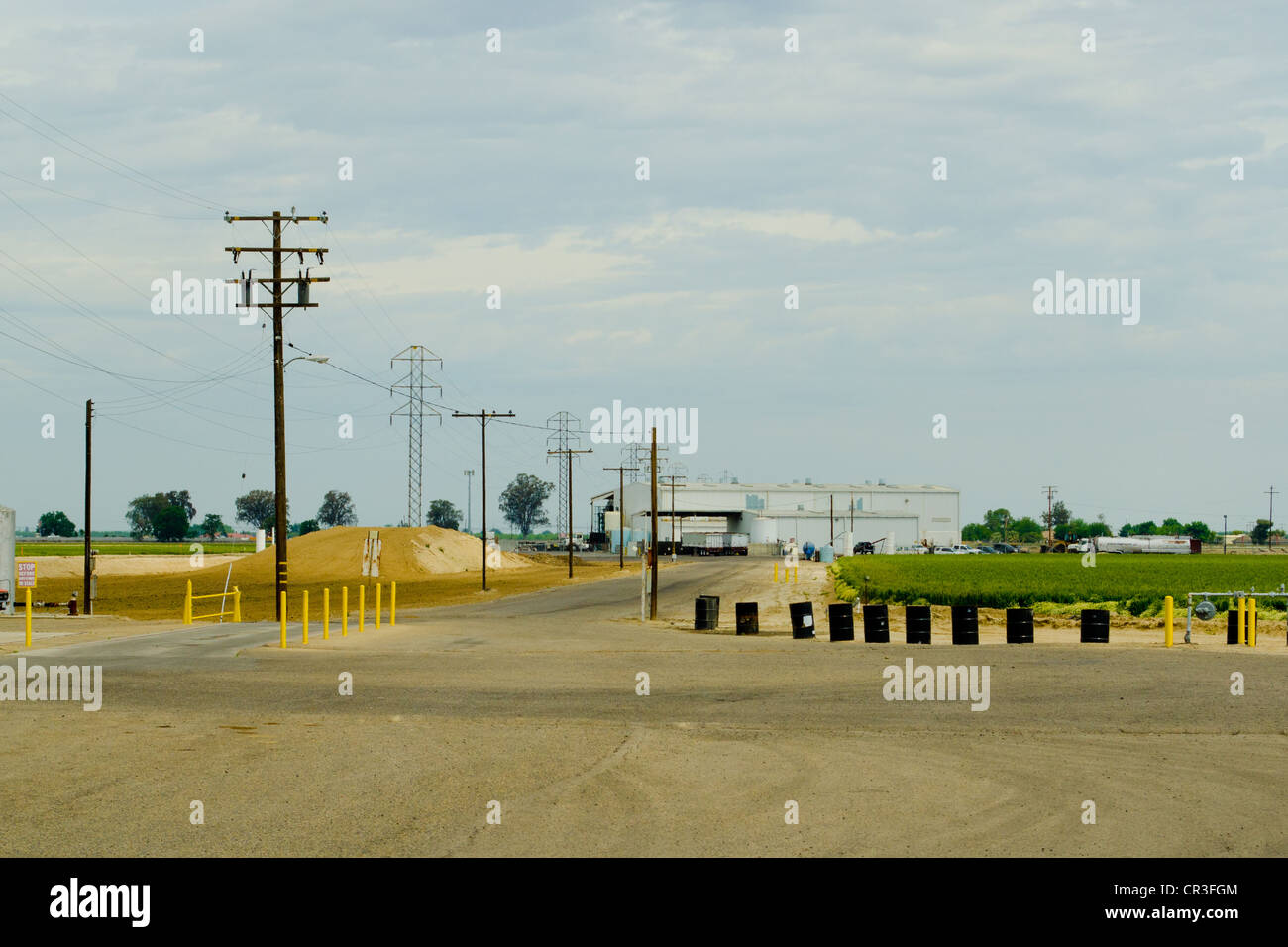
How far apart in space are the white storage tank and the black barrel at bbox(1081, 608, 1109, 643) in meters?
128

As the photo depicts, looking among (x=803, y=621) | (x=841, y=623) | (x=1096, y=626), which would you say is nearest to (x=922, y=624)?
(x=841, y=623)

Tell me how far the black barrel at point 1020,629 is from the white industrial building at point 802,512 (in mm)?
125458

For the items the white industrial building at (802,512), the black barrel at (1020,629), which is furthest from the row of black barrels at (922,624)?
the white industrial building at (802,512)

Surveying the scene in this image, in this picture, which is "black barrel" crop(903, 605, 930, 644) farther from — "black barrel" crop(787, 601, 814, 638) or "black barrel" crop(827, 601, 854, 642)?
"black barrel" crop(787, 601, 814, 638)

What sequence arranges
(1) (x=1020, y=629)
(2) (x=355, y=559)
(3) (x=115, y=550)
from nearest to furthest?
(1) (x=1020, y=629)
(2) (x=355, y=559)
(3) (x=115, y=550)

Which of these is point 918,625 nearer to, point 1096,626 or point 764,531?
point 1096,626

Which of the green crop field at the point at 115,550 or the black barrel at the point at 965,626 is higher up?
the black barrel at the point at 965,626

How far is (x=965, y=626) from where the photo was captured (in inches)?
1107

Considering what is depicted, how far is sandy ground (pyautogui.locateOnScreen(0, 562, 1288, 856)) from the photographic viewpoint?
386 inches

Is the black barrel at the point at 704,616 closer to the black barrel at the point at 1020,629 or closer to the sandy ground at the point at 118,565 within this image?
the black barrel at the point at 1020,629

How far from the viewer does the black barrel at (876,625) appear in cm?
2894

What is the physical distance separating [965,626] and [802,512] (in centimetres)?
13757
